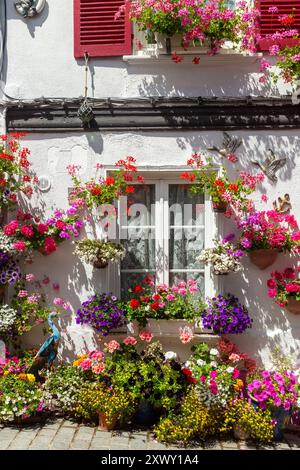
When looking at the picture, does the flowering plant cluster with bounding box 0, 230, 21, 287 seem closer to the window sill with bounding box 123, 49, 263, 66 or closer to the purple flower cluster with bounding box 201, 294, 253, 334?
the purple flower cluster with bounding box 201, 294, 253, 334

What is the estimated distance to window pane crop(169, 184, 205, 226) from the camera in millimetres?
6137

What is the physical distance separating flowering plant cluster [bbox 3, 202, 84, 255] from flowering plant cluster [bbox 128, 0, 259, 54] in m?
2.13

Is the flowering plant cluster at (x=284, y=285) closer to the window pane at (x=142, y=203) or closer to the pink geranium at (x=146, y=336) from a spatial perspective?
the pink geranium at (x=146, y=336)

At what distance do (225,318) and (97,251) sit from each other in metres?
1.52

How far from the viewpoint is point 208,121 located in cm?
595

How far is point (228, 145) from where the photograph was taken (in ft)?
19.4

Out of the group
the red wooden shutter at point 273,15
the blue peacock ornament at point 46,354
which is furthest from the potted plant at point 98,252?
the red wooden shutter at point 273,15

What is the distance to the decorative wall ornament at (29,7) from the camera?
6.02 m

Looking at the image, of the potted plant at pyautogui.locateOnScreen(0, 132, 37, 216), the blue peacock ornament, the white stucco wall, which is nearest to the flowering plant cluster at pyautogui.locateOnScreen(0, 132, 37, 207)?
the potted plant at pyautogui.locateOnScreen(0, 132, 37, 216)

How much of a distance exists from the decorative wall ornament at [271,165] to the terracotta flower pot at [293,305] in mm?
1321
